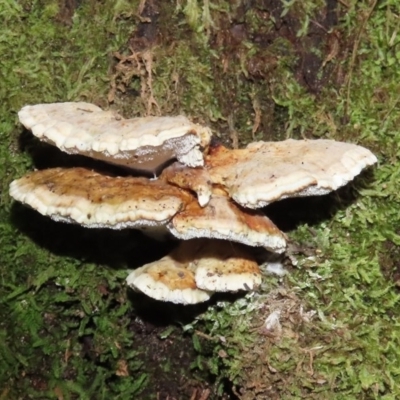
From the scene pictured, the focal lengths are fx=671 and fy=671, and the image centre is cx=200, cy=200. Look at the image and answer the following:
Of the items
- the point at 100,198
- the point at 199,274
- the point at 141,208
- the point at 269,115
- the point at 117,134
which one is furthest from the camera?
the point at 269,115

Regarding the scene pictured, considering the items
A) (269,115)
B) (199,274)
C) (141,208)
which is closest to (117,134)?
(141,208)

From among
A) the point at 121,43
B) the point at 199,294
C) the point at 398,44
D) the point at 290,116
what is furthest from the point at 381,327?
the point at 121,43

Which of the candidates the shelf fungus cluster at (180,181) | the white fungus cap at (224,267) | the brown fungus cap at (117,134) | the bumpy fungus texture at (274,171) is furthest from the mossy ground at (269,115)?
the brown fungus cap at (117,134)

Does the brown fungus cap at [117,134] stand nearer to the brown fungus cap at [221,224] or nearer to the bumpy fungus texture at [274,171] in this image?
the bumpy fungus texture at [274,171]

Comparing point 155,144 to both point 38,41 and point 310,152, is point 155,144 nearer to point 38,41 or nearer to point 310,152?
point 310,152

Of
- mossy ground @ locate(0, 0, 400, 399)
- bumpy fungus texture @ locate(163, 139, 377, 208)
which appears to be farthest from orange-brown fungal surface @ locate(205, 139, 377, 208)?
mossy ground @ locate(0, 0, 400, 399)

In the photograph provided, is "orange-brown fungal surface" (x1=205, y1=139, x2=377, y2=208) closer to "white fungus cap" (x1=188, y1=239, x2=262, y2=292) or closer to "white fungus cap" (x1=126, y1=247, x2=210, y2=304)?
"white fungus cap" (x1=188, y1=239, x2=262, y2=292)

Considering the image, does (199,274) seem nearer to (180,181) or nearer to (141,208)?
(180,181)
